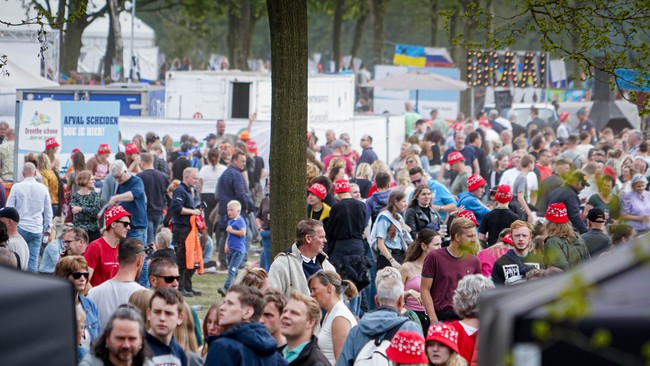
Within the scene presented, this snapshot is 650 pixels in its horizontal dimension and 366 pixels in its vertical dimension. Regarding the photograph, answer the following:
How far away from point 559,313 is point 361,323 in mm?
4776

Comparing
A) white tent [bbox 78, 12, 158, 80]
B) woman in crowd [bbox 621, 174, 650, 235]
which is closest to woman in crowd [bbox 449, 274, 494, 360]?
woman in crowd [bbox 621, 174, 650, 235]

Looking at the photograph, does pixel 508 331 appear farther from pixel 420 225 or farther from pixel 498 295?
pixel 420 225

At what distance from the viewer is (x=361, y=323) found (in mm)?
7090

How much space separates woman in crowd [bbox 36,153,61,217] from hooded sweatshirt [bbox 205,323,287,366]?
9738mm

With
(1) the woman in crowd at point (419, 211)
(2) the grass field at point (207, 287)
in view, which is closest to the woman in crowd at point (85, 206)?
(2) the grass field at point (207, 287)

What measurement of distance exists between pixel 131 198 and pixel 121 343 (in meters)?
7.90

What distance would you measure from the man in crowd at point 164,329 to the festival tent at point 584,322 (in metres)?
3.53

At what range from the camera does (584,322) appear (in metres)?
2.78

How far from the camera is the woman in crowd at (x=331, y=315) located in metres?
7.71

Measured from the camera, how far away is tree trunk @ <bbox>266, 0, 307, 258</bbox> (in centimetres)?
937

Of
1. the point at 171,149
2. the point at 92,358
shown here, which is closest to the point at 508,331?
the point at 92,358

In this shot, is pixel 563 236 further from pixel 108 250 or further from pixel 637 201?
pixel 637 201

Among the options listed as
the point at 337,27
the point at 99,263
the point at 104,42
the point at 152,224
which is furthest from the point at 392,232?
the point at 104,42

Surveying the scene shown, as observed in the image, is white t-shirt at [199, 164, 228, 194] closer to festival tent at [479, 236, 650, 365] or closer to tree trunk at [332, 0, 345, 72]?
festival tent at [479, 236, 650, 365]
